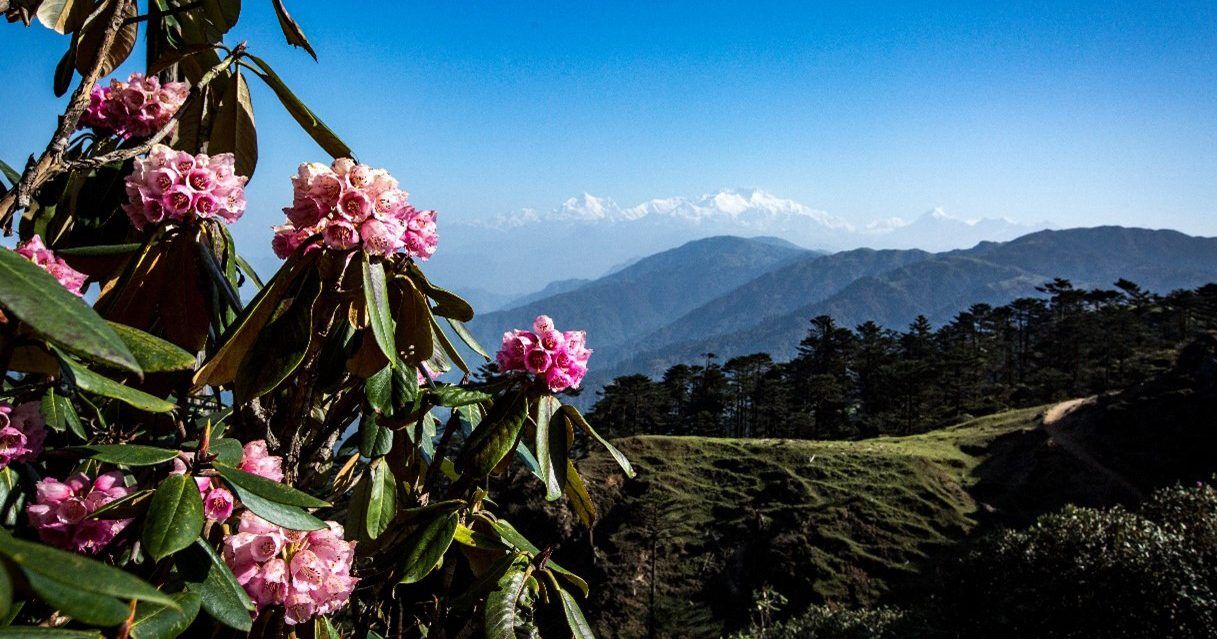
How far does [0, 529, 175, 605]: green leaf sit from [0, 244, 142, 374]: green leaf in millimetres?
128

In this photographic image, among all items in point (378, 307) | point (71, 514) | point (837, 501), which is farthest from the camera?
point (837, 501)

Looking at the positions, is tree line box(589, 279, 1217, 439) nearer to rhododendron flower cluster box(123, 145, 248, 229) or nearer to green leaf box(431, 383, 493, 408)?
green leaf box(431, 383, 493, 408)

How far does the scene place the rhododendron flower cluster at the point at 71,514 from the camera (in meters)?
1.01

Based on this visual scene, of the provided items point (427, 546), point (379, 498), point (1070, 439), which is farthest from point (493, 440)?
point (1070, 439)

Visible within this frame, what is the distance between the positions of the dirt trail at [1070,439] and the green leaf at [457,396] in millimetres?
22504

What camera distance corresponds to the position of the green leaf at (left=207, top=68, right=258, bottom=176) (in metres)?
1.53

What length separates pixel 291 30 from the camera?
138cm

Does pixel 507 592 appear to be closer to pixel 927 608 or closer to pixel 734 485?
pixel 927 608

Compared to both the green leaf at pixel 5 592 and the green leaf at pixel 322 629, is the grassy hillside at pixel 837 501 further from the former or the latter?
the green leaf at pixel 5 592

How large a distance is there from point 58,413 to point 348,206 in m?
0.62

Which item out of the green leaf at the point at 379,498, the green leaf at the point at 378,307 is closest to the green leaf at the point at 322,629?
the green leaf at the point at 379,498

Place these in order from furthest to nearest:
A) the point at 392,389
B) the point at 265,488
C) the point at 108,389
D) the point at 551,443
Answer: the point at 551,443 < the point at 392,389 < the point at 265,488 < the point at 108,389

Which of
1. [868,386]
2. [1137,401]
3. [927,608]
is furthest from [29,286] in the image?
[868,386]

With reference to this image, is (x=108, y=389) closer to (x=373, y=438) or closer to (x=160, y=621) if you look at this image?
(x=160, y=621)
